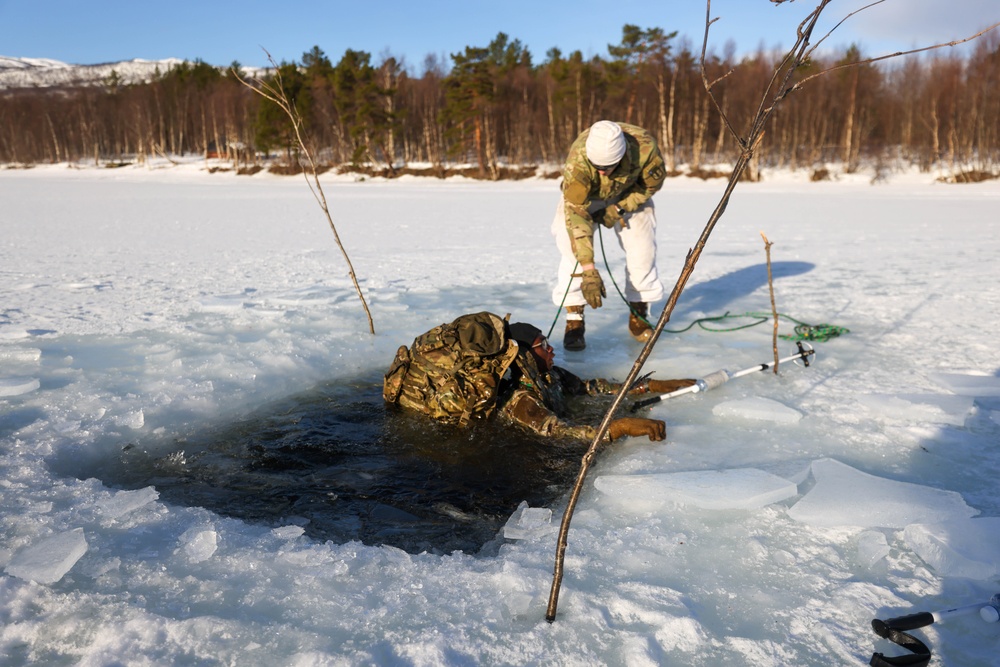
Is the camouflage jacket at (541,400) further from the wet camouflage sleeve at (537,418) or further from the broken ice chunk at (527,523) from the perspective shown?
the broken ice chunk at (527,523)

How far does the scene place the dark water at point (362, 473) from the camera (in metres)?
2.41

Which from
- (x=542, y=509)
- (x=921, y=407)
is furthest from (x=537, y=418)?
(x=921, y=407)

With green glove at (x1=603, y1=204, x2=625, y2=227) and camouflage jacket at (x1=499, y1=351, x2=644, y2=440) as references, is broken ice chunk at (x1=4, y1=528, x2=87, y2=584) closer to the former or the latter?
camouflage jacket at (x1=499, y1=351, x2=644, y2=440)

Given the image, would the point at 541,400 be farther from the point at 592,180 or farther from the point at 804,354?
the point at 592,180

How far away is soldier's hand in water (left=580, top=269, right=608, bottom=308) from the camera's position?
4.41m

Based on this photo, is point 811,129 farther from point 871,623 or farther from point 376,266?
point 871,623

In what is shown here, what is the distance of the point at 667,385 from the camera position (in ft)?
12.1

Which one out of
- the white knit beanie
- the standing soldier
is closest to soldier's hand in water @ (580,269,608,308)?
the standing soldier

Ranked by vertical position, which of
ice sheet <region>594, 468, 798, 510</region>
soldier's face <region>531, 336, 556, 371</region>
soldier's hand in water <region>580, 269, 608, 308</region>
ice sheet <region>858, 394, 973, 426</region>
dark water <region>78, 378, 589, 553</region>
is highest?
soldier's hand in water <region>580, 269, 608, 308</region>

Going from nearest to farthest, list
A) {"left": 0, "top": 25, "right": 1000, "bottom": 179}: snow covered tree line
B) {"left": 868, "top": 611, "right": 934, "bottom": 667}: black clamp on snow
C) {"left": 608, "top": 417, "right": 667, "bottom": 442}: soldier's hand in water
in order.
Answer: {"left": 868, "top": 611, "right": 934, "bottom": 667}: black clamp on snow
{"left": 608, "top": 417, "right": 667, "bottom": 442}: soldier's hand in water
{"left": 0, "top": 25, "right": 1000, "bottom": 179}: snow covered tree line

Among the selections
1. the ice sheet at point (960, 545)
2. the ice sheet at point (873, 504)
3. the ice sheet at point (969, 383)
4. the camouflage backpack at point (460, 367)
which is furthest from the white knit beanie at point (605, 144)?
the ice sheet at point (960, 545)

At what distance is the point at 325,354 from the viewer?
438cm

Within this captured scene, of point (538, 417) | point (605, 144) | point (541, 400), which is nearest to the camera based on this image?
point (538, 417)

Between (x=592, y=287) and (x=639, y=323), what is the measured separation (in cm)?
68
